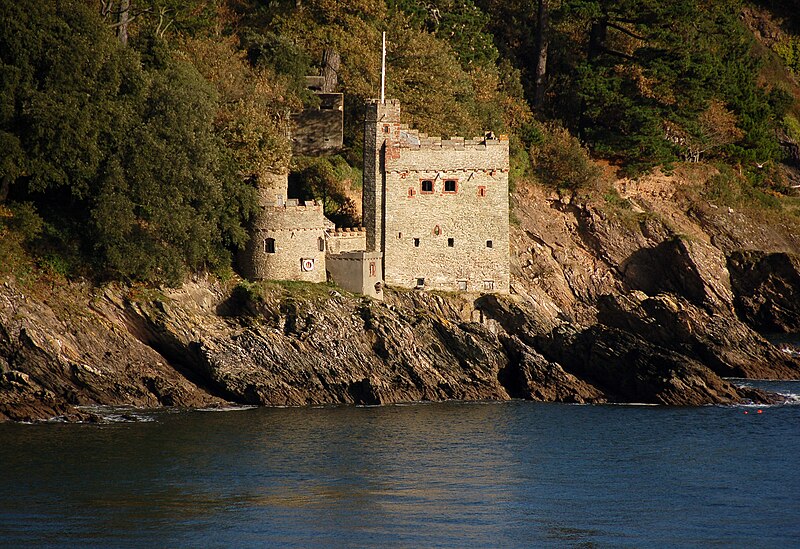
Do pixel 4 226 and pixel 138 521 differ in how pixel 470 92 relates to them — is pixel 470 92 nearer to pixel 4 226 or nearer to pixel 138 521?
pixel 4 226

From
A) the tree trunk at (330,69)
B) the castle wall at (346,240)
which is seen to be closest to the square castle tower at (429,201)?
the castle wall at (346,240)

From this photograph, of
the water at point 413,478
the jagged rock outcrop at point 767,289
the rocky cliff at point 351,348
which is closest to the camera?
the water at point 413,478

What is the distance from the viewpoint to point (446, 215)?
83.8 metres

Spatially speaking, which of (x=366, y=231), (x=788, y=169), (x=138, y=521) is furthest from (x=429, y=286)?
(x=788, y=169)

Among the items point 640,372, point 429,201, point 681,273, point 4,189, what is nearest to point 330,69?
point 429,201

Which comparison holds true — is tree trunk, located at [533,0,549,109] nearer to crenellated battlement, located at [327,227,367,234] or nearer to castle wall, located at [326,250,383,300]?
crenellated battlement, located at [327,227,367,234]

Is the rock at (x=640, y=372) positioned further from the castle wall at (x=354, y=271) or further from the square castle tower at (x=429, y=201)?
the castle wall at (x=354, y=271)

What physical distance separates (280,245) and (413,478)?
18113mm

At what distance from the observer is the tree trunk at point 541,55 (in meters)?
106

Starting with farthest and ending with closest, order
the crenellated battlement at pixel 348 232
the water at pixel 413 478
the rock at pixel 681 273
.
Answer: the rock at pixel 681 273 < the crenellated battlement at pixel 348 232 < the water at pixel 413 478

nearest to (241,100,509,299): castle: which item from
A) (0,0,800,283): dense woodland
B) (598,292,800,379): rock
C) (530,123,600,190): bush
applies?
(0,0,800,283): dense woodland

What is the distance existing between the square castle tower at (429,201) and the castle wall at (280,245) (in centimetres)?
377

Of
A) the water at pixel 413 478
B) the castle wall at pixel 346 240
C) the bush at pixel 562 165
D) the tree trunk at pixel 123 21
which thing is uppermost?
the tree trunk at pixel 123 21

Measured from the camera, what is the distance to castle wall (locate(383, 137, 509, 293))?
83375 millimetres
